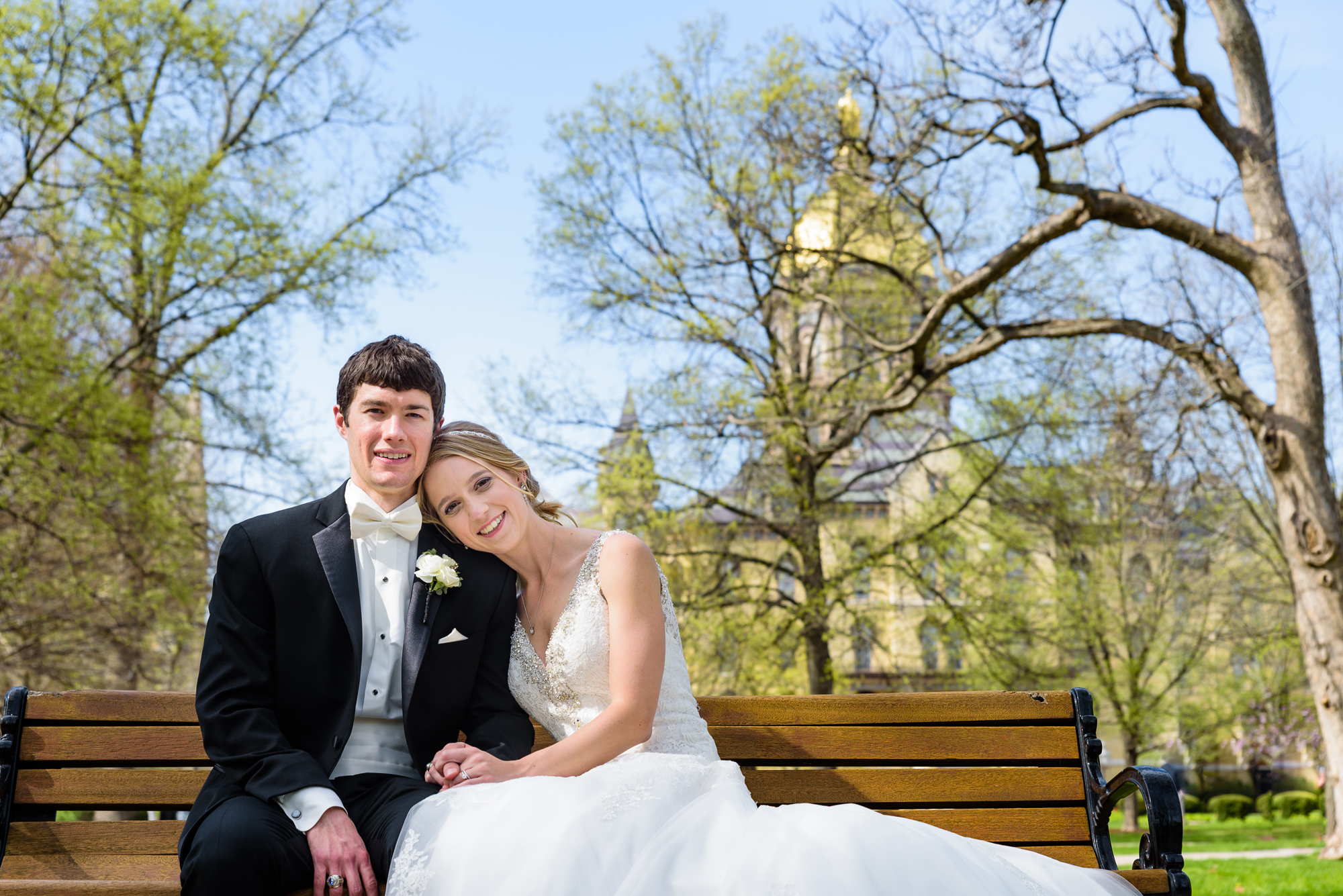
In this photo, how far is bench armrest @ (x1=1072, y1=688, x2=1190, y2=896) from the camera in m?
3.27

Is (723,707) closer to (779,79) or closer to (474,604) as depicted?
(474,604)

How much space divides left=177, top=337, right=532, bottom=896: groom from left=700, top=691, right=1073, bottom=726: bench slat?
96 centimetres

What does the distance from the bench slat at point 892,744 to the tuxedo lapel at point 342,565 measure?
4.71ft

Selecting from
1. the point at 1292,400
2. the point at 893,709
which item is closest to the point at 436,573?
the point at 893,709

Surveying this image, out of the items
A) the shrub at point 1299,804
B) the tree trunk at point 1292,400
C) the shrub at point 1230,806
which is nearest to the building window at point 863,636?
the tree trunk at point 1292,400

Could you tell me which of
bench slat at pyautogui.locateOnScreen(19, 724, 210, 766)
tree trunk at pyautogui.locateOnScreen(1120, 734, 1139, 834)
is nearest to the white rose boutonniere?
bench slat at pyautogui.locateOnScreen(19, 724, 210, 766)

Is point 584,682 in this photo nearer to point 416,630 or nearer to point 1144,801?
point 416,630

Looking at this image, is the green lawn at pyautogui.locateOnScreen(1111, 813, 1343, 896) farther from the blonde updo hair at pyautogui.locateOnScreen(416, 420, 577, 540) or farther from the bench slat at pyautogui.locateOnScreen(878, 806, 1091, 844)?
the blonde updo hair at pyautogui.locateOnScreen(416, 420, 577, 540)

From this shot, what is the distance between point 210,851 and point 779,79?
43.5ft

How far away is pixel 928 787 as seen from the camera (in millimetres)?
3863

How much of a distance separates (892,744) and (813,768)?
0.32 m

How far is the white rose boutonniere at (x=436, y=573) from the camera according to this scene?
10.6 feet

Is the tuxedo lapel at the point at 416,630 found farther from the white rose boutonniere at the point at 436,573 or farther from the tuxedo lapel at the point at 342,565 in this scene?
the tuxedo lapel at the point at 342,565

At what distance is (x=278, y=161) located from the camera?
14648mm
